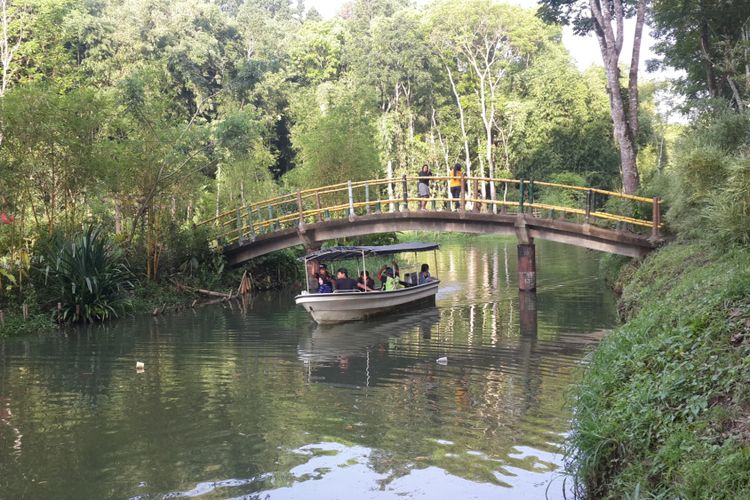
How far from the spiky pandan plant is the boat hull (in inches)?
209

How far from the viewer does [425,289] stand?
21.3 meters

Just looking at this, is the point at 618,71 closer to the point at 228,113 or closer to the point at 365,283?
the point at 365,283

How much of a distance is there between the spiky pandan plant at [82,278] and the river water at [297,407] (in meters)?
0.93

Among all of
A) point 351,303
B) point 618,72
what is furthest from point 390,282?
point 618,72

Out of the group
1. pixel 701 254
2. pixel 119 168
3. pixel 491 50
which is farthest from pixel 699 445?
pixel 491 50

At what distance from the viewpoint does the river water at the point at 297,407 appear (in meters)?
7.73

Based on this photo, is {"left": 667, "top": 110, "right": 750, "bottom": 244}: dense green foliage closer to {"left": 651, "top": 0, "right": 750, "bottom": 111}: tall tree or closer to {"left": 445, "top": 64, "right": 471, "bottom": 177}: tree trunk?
{"left": 651, "top": 0, "right": 750, "bottom": 111}: tall tree

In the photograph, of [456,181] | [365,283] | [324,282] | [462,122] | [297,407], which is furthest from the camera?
[462,122]

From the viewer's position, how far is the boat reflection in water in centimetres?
1312

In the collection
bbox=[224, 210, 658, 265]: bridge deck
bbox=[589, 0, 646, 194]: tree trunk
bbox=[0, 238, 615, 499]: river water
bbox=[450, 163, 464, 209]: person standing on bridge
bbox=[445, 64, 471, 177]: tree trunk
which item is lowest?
bbox=[0, 238, 615, 499]: river water

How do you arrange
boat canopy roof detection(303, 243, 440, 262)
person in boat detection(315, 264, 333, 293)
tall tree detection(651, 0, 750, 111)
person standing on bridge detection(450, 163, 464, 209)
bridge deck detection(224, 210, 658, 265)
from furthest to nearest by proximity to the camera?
person standing on bridge detection(450, 163, 464, 209)
tall tree detection(651, 0, 750, 111)
bridge deck detection(224, 210, 658, 265)
boat canopy roof detection(303, 243, 440, 262)
person in boat detection(315, 264, 333, 293)

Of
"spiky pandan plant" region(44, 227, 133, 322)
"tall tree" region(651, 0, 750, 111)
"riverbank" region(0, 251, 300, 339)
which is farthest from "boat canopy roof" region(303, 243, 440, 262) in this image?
"tall tree" region(651, 0, 750, 111)

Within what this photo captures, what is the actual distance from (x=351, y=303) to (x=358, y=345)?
3.12 metres

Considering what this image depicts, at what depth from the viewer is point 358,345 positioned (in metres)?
16.2
